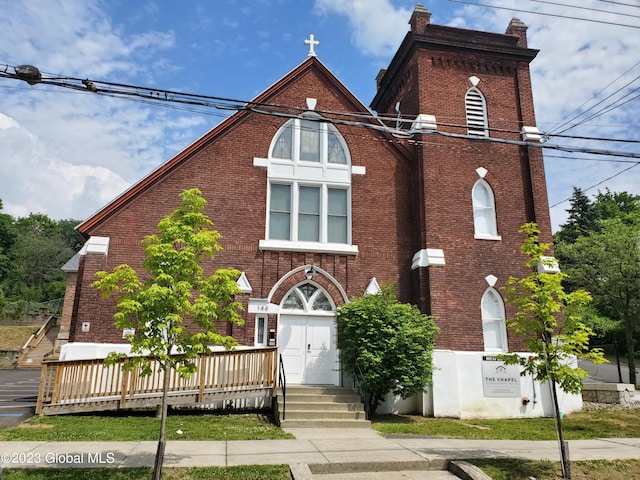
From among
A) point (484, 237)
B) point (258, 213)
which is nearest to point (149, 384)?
point (258, 213)

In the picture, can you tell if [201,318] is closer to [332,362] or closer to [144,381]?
[144,381]

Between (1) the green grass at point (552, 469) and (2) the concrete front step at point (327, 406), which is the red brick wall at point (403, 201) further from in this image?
(1) the green grass at point (552, 469)

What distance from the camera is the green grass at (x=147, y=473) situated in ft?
22.3

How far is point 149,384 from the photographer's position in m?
12.1

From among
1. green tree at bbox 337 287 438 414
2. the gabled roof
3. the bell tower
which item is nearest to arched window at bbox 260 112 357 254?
the gabled roof

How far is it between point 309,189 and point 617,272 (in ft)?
47.2

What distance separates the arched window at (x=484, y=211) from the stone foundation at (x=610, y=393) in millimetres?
5821

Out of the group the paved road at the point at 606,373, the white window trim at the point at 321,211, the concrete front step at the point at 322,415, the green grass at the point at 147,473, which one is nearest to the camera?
the green grass at the point at 147,473

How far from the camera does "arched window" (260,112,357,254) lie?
1500 centimetres

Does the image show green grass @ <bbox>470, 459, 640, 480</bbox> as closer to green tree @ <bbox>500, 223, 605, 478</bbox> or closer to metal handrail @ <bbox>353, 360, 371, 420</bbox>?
green tree @ <bbox>500, 223, 605, 478</bbox>

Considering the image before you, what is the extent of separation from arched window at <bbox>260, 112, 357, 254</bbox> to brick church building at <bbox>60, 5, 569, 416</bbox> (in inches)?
1.8

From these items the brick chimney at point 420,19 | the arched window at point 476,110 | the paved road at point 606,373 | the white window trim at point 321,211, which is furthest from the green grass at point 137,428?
the paved road at point 606,373

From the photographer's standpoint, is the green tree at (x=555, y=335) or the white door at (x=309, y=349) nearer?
the green tree at (x=555, y=335)

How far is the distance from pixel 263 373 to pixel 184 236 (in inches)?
236
